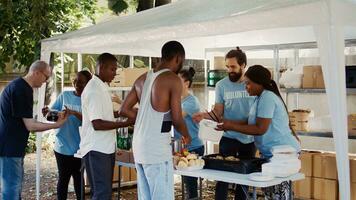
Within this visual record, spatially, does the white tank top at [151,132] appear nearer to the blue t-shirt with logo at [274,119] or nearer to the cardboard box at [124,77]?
the blue t-shirt with logo at [274,119]

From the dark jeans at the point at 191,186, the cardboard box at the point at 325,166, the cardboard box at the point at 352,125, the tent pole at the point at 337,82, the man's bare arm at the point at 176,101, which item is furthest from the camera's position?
the cardboard box at the point at 325,166

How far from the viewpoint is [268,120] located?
11.9 ft

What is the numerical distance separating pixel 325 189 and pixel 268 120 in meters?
2.41

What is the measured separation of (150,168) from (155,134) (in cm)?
24

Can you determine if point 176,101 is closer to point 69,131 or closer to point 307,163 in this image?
point 69,131

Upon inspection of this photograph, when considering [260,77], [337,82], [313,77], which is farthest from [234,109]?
[313,77]

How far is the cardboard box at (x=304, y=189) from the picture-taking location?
5.76 meters

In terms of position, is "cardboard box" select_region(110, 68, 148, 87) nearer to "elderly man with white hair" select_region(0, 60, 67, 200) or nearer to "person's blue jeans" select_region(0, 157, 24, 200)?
"elderly man with white hair" select_region(0, 60, 67, 200)

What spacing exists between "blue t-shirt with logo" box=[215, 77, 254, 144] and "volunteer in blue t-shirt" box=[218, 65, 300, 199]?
1.90 ft

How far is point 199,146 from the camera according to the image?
199 inches

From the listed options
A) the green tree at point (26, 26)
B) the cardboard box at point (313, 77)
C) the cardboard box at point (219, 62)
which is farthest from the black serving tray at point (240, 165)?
the green tree at point (26, 26)

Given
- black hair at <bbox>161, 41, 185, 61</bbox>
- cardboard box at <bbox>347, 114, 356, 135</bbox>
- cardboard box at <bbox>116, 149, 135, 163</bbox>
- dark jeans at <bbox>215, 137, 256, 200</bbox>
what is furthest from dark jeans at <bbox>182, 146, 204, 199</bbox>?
black hair at <bbox>161, 41, 185, 61</bbox>

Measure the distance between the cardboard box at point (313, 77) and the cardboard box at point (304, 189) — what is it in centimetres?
111

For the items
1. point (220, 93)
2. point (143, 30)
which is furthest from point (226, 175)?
point (143, 30)
